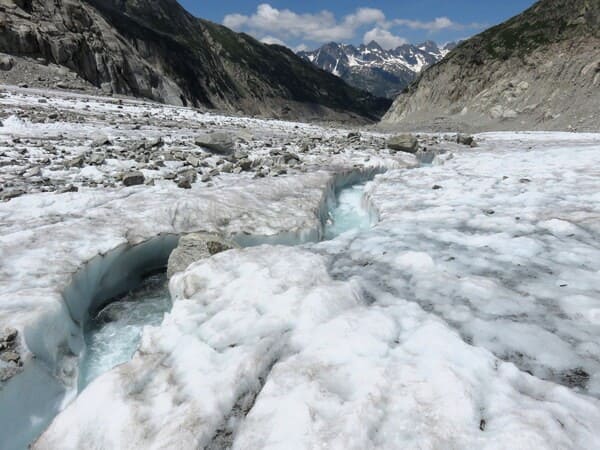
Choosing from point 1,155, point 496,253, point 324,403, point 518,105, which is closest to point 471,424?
point 324,403

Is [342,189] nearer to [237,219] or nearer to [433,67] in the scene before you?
[237,219]

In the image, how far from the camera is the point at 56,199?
24.9 ft

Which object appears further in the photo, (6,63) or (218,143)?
(6,63)

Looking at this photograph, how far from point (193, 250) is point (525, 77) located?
55.4 meters

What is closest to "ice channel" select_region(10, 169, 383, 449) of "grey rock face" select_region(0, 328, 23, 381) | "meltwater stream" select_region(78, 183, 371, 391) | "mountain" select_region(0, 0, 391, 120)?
"meltwater stream" select_region(78, 183, 371, 391)

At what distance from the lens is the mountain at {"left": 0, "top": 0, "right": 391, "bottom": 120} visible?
4012 cm

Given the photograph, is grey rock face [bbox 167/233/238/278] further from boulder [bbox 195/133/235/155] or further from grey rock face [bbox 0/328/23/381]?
boulder [bbox 195/133/235/155]

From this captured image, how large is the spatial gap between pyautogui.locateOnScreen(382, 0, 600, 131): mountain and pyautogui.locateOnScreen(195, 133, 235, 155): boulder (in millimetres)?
32985

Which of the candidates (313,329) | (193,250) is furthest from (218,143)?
(313,329)

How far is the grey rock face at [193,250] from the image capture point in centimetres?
602

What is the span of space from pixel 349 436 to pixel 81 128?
52.3ft

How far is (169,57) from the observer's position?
292ft

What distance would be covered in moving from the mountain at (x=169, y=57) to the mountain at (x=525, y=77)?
3804cm

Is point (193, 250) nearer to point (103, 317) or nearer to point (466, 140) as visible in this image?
point (103, 317)
